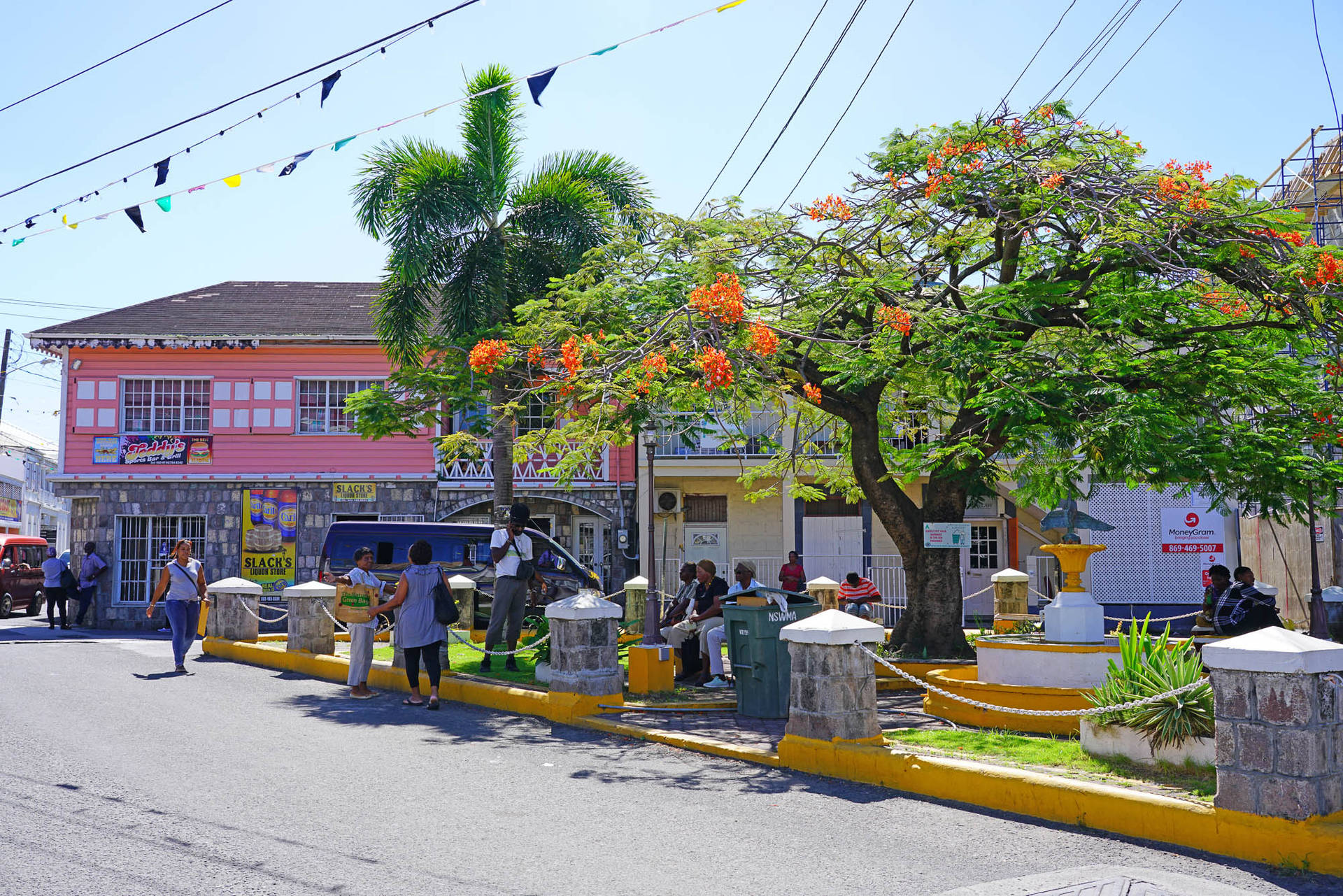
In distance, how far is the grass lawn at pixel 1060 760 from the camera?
21.3 ft

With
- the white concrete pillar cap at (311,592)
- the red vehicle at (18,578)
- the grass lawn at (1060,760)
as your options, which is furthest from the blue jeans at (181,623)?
the red vehicle at (18,578)

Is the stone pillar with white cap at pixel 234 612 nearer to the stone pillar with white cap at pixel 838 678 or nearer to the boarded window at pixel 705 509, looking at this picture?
the stone pillar with white cap at pixel 838 678

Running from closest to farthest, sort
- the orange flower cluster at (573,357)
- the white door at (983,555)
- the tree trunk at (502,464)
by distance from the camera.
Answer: the orange flower cluster at (573,357), the tree trunk at (502,464), the white door at (983,555)

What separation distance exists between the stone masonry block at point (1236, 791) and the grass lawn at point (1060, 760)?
37 centimetres

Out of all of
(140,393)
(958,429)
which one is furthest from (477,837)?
(140,393)

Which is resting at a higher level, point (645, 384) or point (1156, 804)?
point (645, 384)

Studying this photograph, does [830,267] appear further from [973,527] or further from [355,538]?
[973,527]

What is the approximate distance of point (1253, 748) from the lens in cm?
557

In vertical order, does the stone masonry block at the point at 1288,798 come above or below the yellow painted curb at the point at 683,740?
above

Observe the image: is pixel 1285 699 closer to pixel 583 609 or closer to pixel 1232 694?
pixel 1232 694

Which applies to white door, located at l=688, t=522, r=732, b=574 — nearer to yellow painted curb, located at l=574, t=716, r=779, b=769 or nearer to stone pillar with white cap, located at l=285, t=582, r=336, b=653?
stone pillar with white cap, located at l=285, t=582, r=336, b=653

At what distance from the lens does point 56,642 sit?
17.7 metres

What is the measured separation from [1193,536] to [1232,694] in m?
20.1

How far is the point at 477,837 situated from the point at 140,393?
895 inches
